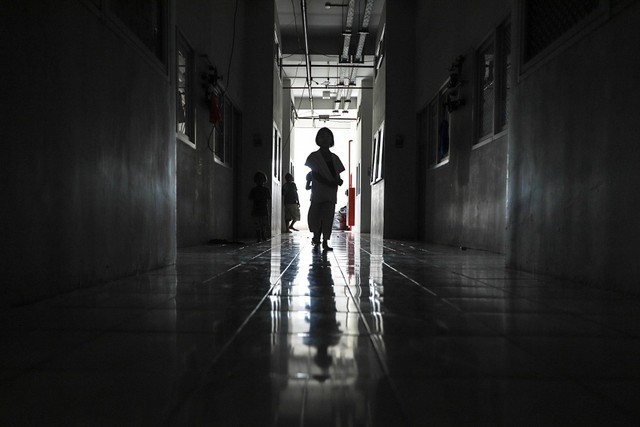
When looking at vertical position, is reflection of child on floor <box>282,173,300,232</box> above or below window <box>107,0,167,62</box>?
below

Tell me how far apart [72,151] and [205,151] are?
5.09 m

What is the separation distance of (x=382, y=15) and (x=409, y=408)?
12.0 m

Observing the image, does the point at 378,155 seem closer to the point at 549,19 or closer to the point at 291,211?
the point at 291,211

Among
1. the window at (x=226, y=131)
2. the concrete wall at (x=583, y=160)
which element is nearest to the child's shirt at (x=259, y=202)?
the window at (x=226, y=131)

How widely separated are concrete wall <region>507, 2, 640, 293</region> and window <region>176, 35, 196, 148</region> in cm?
414

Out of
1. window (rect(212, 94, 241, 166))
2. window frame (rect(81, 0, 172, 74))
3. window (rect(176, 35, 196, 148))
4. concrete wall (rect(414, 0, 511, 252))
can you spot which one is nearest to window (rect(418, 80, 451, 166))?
concrete wall (rect(414, 0, 511, 252))

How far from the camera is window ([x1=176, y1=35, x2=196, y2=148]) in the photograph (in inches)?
253

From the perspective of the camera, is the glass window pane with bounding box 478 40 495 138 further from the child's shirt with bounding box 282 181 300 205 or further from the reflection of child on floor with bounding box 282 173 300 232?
the child's shirt with bounding box 282 181 300 205

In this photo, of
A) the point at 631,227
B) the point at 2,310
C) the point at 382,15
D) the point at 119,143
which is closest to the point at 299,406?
the point at 2,310

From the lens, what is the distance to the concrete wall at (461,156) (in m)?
5.89

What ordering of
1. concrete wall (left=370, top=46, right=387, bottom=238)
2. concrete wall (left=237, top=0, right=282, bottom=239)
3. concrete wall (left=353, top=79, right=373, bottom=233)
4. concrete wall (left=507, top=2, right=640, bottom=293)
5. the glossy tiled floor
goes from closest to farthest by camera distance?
the glossy tiled floor, concrete wall (left=507, top=2, right=640, bottom=293), concrete wall (left=237, top=0, right=282, bottom=239), concrete wall (left=370, top=46, right=387, bottom=238), concrete wall (left=353, top=79, right=373, bottom=233)

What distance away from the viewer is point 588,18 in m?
2.88

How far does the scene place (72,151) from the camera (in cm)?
238

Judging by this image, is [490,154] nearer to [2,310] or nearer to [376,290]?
[376,290]
